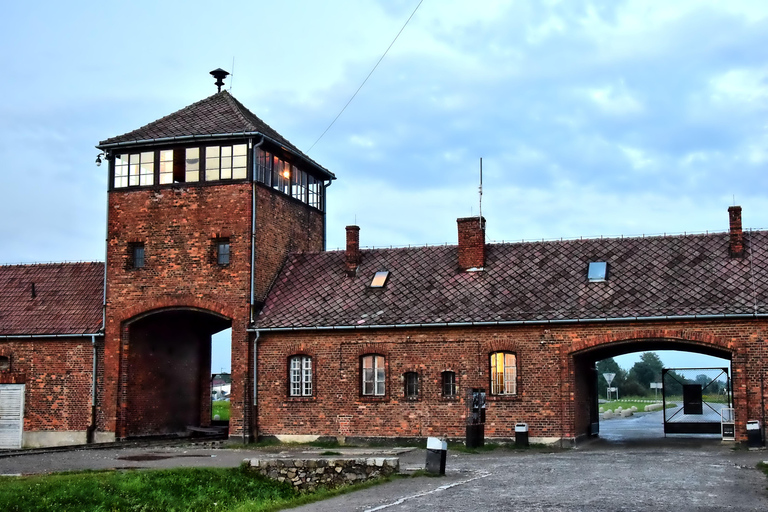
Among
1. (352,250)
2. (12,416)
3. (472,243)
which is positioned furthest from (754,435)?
(12,416)

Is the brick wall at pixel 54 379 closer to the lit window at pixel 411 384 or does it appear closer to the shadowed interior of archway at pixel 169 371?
the shadowed interior of archway at pixel 169 371

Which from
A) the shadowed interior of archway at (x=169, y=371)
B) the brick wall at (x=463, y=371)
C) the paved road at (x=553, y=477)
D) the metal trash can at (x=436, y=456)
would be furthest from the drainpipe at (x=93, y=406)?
the metal trash can at (x=436, y=456)

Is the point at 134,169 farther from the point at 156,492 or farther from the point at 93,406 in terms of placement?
the point at 156,492

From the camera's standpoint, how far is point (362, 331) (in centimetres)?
2612

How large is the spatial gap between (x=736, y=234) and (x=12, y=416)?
2299 cm

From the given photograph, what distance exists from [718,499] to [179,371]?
21472mm

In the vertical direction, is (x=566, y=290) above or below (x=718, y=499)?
above

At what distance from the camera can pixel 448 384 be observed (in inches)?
1003

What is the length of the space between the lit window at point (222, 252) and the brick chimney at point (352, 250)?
12.5 feet

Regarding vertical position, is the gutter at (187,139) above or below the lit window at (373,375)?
above

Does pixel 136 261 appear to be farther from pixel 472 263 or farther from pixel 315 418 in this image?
pixel 472 263

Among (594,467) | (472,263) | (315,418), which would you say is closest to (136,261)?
(315,418)

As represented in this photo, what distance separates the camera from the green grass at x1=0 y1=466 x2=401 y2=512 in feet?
48.4

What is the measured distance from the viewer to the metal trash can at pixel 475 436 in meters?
23.9
